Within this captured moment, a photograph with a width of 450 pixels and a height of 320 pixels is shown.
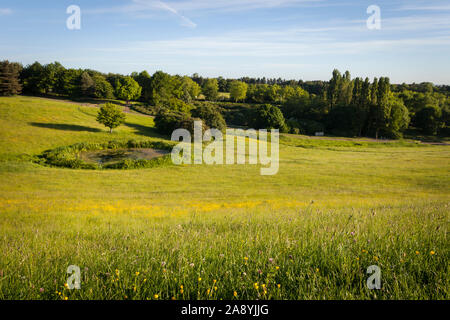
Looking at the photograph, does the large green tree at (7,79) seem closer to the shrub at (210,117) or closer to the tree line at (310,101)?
the tree line at (310,101)

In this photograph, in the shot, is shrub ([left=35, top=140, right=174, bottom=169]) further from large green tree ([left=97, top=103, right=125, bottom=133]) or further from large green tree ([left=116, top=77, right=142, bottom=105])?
large green tree ([left=116, top=77, right=142, bottom=105])

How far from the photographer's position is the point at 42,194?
20.9m

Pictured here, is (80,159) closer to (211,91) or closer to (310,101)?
(310,101)

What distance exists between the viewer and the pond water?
4019 centimetres

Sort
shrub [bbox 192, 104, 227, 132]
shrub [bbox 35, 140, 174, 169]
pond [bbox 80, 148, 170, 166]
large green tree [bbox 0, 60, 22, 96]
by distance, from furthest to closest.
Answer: large green tree [bbox 0, 60, 22, 96] < shrub [bbox 192, 104, 227, 132] < pond [bbox 80, 148, 170, 166] < shrub [bbox 35, 140, 174, 169]

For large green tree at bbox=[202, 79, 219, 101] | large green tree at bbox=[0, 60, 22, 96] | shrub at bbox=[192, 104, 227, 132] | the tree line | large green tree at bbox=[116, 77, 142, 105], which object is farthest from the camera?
large green tree at bbox=[202, 79, 219, 101]

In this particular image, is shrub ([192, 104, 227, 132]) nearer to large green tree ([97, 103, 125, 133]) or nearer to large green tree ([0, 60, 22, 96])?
large green tree ([97, 103, 125, 133])

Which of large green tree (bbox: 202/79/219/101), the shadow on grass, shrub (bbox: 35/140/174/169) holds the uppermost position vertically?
large green tree (bbox: 202/79/219/101)

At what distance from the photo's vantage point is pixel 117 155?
142 ft

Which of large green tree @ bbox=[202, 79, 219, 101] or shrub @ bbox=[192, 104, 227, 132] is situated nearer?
shrub @ bbox=[192, 104, 227, 132]

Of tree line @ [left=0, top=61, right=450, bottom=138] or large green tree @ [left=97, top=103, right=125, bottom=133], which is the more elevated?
tree line @ [left=0, top=61, right=450, bottom=138]

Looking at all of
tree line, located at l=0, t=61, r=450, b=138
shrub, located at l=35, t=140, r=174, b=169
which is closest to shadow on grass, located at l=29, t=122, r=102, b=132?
shrub, located at l=35, t=140, r=174, b=169

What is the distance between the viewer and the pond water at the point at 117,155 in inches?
1582
